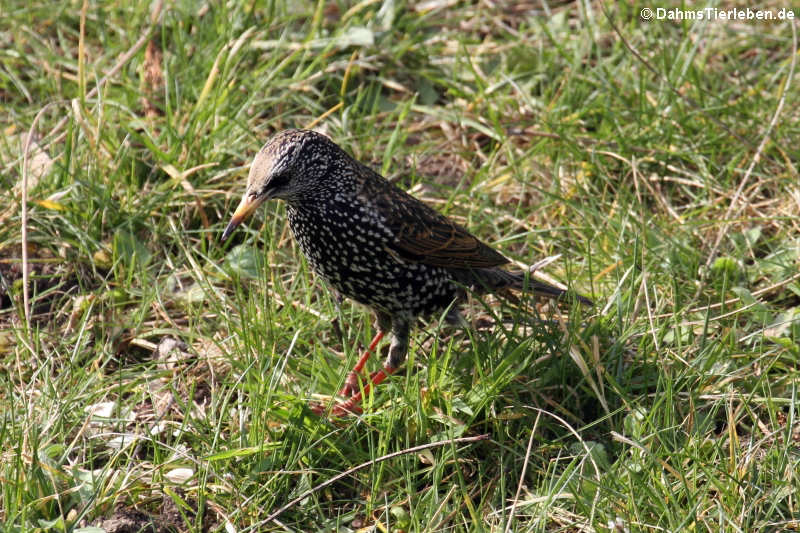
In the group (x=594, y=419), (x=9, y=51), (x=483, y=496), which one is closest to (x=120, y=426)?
(x=483, y=496)

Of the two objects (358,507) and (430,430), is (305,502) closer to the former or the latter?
(358,507)

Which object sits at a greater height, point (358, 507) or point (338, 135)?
point (338, 135)

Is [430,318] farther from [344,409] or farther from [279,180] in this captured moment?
[279,180]

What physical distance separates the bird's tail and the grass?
122 millimetres

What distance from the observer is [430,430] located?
384 cm

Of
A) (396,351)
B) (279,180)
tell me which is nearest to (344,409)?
(396,351)

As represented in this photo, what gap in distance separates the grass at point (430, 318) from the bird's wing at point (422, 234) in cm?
35

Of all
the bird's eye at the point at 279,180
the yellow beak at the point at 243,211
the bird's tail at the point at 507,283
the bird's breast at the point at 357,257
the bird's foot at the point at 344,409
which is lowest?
the bird's foot at the point at 344,409

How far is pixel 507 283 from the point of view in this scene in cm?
457

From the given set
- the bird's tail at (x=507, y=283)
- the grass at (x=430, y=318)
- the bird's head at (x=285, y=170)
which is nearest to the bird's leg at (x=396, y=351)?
the grass at (x=430, y=318)

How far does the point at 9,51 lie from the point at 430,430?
3.64 metres

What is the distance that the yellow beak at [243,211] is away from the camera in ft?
12.4

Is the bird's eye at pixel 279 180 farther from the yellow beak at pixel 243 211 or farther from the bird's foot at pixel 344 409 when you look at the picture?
the bird's foot at pixel 344 409

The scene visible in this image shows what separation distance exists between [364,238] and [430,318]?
60 centimetres
